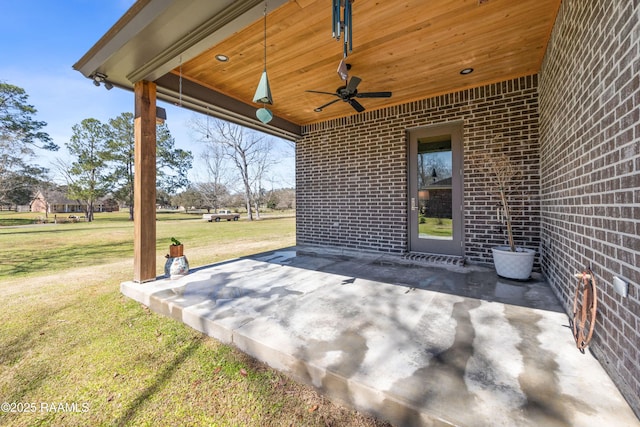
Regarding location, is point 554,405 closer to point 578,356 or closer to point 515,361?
point 515,361

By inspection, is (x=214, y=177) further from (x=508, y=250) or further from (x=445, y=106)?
(x=508, y=250)

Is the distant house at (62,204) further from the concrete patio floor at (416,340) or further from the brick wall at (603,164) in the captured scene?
the brick wall at (603,164)

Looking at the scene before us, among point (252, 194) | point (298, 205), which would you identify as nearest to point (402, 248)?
point (298, 205)

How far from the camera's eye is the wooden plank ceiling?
2.37 meters

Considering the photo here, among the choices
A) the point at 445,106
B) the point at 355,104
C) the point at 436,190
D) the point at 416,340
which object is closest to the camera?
the point at 416,340

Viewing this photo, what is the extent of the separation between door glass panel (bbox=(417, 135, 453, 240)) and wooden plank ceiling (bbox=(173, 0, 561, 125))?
902mm

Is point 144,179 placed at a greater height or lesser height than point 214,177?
lesser

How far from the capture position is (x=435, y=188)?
14.6 feet

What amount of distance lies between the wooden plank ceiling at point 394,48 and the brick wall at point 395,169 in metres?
0.35

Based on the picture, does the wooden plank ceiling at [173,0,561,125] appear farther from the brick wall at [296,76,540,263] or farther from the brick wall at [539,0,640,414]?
the brick wall at [539,0,640,414]

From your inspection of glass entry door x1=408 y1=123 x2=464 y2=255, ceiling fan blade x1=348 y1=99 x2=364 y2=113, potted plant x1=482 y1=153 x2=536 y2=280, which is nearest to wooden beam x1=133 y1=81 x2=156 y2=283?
ceiling fan blade x1=348 y1=99 x2=364 y2=113

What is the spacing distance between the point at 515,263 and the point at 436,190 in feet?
5.67

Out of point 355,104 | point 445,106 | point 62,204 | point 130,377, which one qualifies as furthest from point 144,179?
point 62,204

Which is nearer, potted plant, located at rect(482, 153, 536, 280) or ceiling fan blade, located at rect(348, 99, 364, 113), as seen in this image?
potted plant, located at rect(482, 153, 536, 280)
